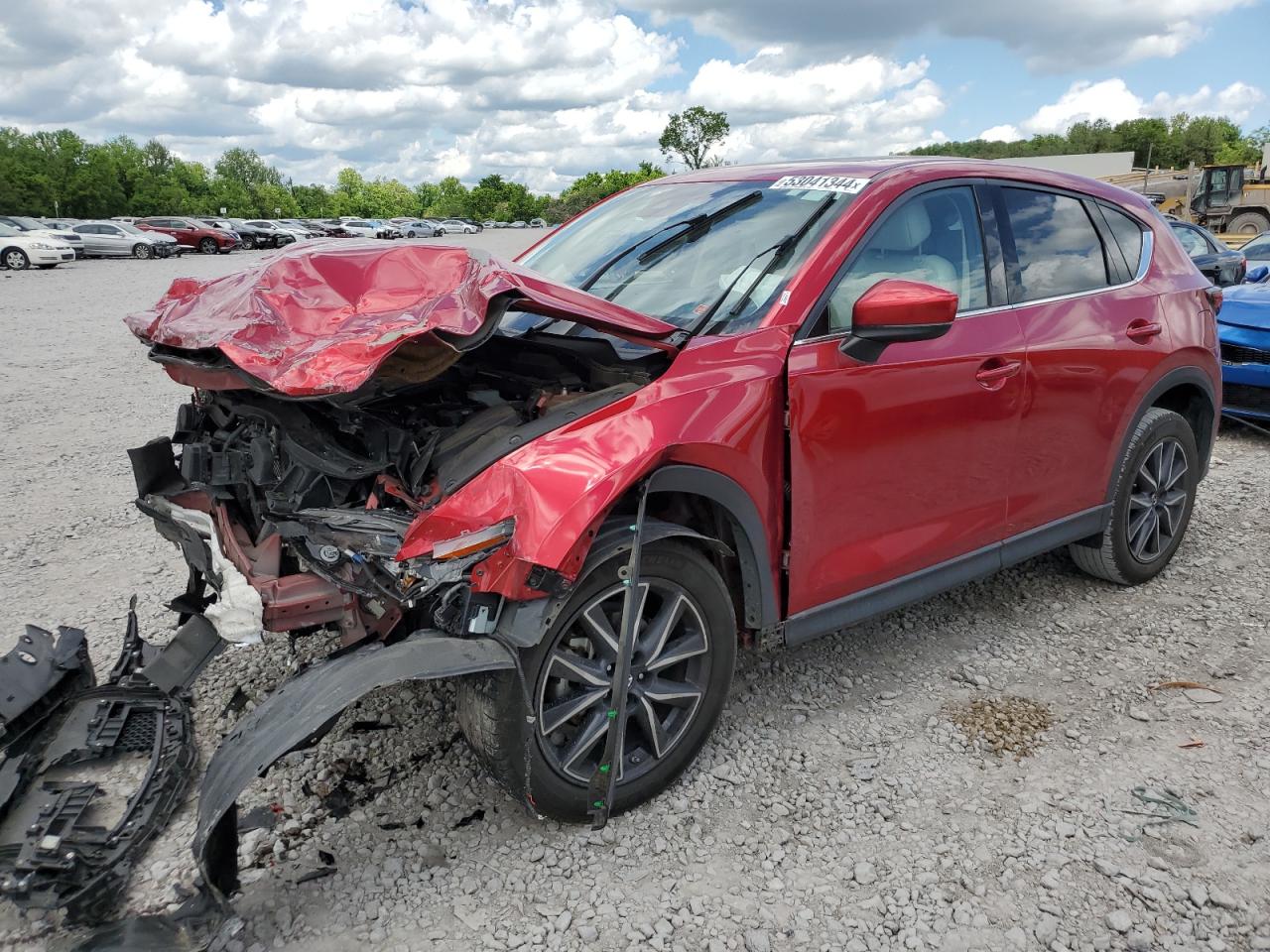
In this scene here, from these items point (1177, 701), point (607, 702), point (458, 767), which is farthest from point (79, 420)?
point (1177, 701)

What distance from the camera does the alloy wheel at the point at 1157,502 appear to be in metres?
4.32

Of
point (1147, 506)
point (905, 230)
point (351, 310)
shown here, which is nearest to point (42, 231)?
point (351, 310)

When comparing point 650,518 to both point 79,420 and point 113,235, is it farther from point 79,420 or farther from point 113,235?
point 113,235

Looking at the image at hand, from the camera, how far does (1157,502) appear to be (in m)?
4.40

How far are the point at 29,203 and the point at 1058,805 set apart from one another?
7173cm

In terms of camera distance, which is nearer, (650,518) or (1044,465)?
(650,518)

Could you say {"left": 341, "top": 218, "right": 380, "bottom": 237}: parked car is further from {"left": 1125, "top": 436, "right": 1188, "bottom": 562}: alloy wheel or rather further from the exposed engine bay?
the exposed engine bay

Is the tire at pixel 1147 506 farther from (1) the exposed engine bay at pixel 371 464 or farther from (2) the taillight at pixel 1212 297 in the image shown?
(1) the exposed engine bay at pixel 371 464

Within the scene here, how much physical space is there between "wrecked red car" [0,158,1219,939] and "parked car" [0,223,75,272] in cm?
2680

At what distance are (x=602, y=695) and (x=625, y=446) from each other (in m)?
0.74

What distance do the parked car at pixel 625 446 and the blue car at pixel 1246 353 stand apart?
14.1ft

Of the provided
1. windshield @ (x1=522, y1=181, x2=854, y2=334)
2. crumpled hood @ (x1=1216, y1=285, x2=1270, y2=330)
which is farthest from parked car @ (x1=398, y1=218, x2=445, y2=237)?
windshield @ (x1=522, y1=181, x2=854, y2=334)

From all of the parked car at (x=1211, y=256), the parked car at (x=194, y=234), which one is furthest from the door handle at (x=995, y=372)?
the parked car at (x=194, y=234)

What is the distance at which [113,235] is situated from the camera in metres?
31.7
